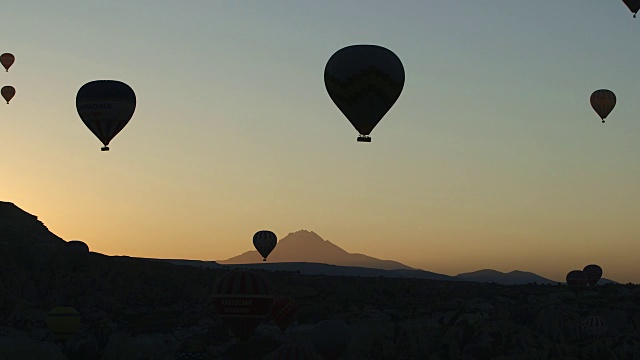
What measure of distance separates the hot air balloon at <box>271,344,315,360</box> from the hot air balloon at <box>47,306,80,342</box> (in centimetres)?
2850

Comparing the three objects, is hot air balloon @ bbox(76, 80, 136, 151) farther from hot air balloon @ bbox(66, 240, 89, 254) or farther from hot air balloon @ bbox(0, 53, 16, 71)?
hot air balloon @ bbox(66, 240, 89, 254)

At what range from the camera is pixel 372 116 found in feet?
200

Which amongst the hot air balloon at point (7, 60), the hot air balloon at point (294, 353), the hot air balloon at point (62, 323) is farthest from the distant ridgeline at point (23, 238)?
the hot air balloon at point (294, 353)

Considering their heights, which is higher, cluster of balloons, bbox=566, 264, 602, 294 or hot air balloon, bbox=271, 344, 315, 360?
cluster of balloons, bbox=566, 264, 602, 294

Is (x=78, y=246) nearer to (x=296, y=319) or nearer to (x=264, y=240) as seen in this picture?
(x=264, y=240)

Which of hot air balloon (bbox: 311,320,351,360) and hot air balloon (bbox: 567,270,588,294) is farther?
hot air balloon (bbox: 567,270,588,294)

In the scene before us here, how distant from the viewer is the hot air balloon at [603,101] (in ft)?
297

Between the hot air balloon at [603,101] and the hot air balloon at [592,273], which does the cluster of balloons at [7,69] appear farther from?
the hot air balloon at [592,273]

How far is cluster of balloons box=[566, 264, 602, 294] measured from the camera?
129 metres

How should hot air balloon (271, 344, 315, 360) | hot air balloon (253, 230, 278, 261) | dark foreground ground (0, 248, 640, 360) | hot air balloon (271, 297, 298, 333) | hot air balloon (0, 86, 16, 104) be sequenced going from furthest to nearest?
hot air balloon (253, 230, 278, 261) → hot air balloon (0, 86, 16, 104) → hot air balloon (271, 297, 298, 333) → dark foreground ground (0, 248, 640, 360) → hot air balloon (271, 344, 315, 360)

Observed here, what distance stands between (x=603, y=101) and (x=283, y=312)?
102 ft

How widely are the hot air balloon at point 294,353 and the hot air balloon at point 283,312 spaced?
22.8 meters

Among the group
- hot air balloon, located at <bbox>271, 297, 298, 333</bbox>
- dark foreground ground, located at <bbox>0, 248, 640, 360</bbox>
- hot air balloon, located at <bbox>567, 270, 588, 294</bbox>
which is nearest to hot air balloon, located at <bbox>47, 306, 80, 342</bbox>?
dark foreground ground, located at <bbox>0, 248, 640, 360</bbox>

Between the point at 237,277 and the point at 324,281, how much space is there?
42.5 m
